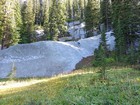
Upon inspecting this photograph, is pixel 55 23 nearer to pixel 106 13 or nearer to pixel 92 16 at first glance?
pixel 92 16

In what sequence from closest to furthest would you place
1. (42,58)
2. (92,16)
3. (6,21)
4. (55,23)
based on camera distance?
(42,58)
(6,21)
(92,16)
(55,23)

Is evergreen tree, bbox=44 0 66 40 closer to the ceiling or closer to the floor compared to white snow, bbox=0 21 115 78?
closer to the ceiling

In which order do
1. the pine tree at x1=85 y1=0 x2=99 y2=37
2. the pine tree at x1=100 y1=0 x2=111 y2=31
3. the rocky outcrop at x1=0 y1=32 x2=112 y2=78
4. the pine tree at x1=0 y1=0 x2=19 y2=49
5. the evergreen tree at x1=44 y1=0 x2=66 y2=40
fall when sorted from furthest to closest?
the evergreen tree at x1=44 y1=0 x2=66 y2=40 < the pine tree at x1=85 y1=0 x2=99 y2=37 < the pine tree at x1=100 y1=0 x2=111 y2=31 < the pine tree at x1=0 y1=0 x2=19 y2=49 < the rocky outcrop at x1=0 y1=32 x2=112 y2=78

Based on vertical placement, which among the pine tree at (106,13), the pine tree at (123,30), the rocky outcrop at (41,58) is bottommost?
the rocky outcrop at (41,58)

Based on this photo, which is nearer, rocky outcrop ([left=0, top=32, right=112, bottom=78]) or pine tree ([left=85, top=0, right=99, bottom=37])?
rocky outcrop ([left=0, top=32, right=112, bottom=78])

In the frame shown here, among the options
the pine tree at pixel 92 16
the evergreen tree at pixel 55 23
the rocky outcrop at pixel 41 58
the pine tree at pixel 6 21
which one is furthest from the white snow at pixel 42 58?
the evergreen tree at pixel 55 23

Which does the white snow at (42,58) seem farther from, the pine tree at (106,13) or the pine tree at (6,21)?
the pine tree at (106,13)

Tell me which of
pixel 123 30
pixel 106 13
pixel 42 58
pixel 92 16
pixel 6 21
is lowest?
pixel 42 58

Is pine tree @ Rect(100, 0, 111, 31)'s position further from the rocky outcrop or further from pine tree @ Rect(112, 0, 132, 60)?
pine tree @ Rect(112, 0, 132, 60)

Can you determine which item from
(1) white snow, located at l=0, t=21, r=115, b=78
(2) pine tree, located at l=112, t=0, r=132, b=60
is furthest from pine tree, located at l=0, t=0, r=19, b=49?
(2) pine tree, located at l=112, t=0, r=132, b=60

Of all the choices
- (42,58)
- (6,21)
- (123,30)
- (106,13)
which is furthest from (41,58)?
(106,13)

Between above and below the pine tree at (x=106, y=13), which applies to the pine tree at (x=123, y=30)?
below

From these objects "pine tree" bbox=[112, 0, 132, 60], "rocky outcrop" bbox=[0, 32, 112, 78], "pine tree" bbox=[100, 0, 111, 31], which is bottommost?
"rocky outcrop" bbox=[0, 32, 112, 78]

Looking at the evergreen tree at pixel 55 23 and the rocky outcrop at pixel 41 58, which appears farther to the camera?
the evergreen tree at pixel 55 23
